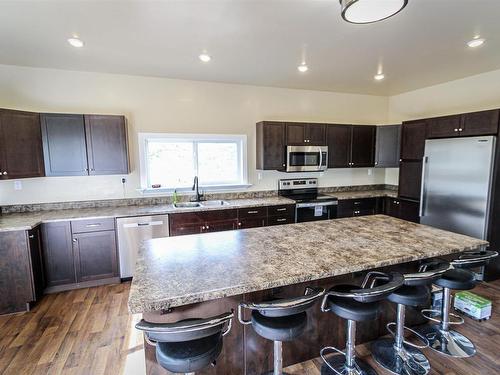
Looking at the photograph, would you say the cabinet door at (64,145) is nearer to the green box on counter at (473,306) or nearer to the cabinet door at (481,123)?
the green box on counter at (473,306)

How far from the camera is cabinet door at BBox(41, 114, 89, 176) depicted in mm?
3215

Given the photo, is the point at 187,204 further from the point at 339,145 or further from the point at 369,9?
the point at 369,9

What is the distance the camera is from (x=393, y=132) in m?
4.60

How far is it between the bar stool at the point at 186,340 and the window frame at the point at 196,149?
9.54 ft

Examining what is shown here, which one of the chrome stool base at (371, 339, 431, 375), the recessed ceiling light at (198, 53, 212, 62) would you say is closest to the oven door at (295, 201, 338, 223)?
the chrome stool base at (371, 339, 431, 375)

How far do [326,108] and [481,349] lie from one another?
3946 millimetres

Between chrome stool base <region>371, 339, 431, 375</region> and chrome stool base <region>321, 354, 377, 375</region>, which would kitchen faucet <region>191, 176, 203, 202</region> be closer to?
chrome stool base <region>321, 354, 377, 375</region>

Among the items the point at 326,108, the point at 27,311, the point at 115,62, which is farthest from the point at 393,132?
the point at 27,311

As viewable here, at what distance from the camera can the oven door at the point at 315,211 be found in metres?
4.13

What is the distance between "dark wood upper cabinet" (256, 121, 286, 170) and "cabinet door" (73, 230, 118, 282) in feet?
8.01

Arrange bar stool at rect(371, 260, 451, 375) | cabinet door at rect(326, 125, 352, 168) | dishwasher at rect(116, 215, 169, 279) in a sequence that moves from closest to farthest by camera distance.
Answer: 1. bar stool at rect(371, 260, 451, 375)
2. dishwasher at rect(116, 215, 169, 279)
3. cabinet door at rect(326, 125, 352, 168)

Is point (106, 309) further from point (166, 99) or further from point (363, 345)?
point (166, 99)

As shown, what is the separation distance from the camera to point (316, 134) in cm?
444

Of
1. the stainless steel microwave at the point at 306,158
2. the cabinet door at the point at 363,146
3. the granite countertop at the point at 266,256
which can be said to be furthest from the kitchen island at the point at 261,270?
the cabinet door at the point at 363,146
